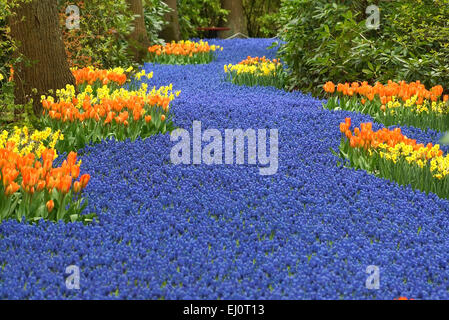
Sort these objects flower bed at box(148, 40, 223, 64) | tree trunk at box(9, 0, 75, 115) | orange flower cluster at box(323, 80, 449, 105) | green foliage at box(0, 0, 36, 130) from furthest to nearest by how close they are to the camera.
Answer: flower bed at box(148, 40, 223, 64)
orange flower cluster at box(323, 80, 449, 105)
tree trunk at box(9, 0, 75, 115)
green foliage at box(0, 0, 36, 130)

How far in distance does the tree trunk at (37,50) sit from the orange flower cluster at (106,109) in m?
0.52

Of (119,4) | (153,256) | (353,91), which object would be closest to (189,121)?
(353,91)

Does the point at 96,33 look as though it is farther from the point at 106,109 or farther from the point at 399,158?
the point at 399,158

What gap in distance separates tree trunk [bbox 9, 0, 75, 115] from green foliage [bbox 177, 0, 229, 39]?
11.1 metres

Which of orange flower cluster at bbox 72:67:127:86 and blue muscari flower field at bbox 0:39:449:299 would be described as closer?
blue muscari flower field at bbox 0:39:449:299

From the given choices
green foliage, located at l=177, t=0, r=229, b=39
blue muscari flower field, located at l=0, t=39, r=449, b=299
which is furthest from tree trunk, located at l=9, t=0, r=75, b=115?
green foliage, located at l=177, t=0, r=229, b=39

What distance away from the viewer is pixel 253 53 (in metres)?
14.6

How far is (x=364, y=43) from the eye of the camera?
8312mm

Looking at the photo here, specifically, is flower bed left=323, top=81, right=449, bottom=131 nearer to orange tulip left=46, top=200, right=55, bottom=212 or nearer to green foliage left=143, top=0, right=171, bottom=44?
orange tulip left=46, top=200, right=55, bottom=212

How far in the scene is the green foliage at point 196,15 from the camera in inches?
703

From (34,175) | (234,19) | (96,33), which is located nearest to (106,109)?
(34,175)

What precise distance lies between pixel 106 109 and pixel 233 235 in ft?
9.09

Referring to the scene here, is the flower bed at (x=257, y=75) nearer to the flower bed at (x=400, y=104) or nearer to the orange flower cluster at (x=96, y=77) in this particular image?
the orange flower cluster at (x=96, y=77)

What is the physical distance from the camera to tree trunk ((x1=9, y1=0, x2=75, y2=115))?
251 inches
